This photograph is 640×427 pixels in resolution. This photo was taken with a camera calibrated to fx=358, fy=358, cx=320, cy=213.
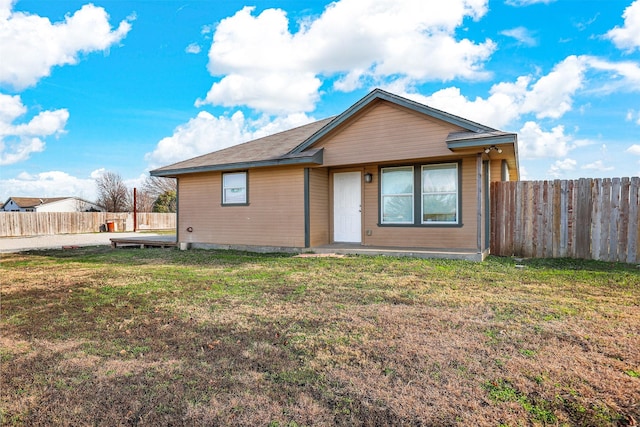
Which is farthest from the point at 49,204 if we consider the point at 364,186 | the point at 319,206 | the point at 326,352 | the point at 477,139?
A: the point at 326,352

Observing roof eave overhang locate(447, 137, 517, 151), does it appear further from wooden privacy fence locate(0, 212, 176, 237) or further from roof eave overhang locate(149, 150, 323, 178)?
wooden privacy fence locate(0, 212, 176, 237)

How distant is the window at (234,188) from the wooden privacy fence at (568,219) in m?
7.02

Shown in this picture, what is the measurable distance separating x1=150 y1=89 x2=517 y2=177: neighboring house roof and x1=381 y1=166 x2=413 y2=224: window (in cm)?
177

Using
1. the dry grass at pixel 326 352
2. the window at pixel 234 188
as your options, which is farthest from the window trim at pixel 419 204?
the window at pixel 234 188

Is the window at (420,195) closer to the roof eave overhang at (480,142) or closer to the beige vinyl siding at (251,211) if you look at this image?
the roof eave overhang at (480,142)

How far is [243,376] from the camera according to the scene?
2.64 meters

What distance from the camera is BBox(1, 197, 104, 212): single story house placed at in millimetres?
44125

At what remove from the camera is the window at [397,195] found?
953cm

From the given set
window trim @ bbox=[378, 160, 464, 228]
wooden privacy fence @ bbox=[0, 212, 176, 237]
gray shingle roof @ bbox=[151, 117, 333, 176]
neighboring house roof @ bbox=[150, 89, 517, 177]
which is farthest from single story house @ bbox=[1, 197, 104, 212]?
window trim @ bbox=[378, 160, 464, 228]

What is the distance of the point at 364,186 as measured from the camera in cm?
1015

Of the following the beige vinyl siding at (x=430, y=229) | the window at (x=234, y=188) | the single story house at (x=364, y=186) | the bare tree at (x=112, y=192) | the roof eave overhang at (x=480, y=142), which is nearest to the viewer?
the roof eave overhang at (x=480, y=142)

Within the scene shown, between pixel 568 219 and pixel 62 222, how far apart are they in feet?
89.4

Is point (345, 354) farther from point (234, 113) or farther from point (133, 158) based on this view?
point (133, 158)

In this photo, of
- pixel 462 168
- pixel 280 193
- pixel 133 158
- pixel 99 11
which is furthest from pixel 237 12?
pixel 133 158
